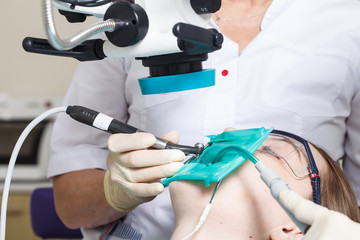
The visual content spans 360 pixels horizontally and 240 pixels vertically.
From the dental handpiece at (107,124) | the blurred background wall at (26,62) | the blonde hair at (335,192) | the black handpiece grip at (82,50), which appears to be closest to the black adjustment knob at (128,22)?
the black handpiece grip at (82,50)

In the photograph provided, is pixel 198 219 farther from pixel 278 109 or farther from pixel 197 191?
pixel 278 109

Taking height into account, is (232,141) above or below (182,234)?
above

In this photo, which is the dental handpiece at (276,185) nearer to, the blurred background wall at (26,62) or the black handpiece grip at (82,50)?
the black handpiece grip at (82,50)

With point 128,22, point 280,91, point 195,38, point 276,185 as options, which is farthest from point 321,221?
point 280,91

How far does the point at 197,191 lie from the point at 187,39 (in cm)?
34

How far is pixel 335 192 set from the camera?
41.9 inches

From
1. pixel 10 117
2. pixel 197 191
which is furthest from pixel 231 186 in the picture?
pixel 10 117

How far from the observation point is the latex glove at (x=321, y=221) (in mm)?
614

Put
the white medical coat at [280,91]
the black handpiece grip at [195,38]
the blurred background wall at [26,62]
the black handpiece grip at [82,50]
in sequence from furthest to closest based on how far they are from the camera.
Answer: the blurred background wall at [26,62] < the white medical coat at [280,91] < the black handpiece grip at [82,50] < the black handpiece grip at [195,38]

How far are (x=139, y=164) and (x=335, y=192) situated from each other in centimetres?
48

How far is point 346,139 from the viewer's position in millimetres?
1274

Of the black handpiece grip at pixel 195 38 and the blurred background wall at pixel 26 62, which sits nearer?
the black handpiece grip at pixel 195 38

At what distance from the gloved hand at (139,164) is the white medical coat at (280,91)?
0.18m

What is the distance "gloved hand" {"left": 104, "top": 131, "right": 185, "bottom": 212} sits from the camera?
2.98 feet
